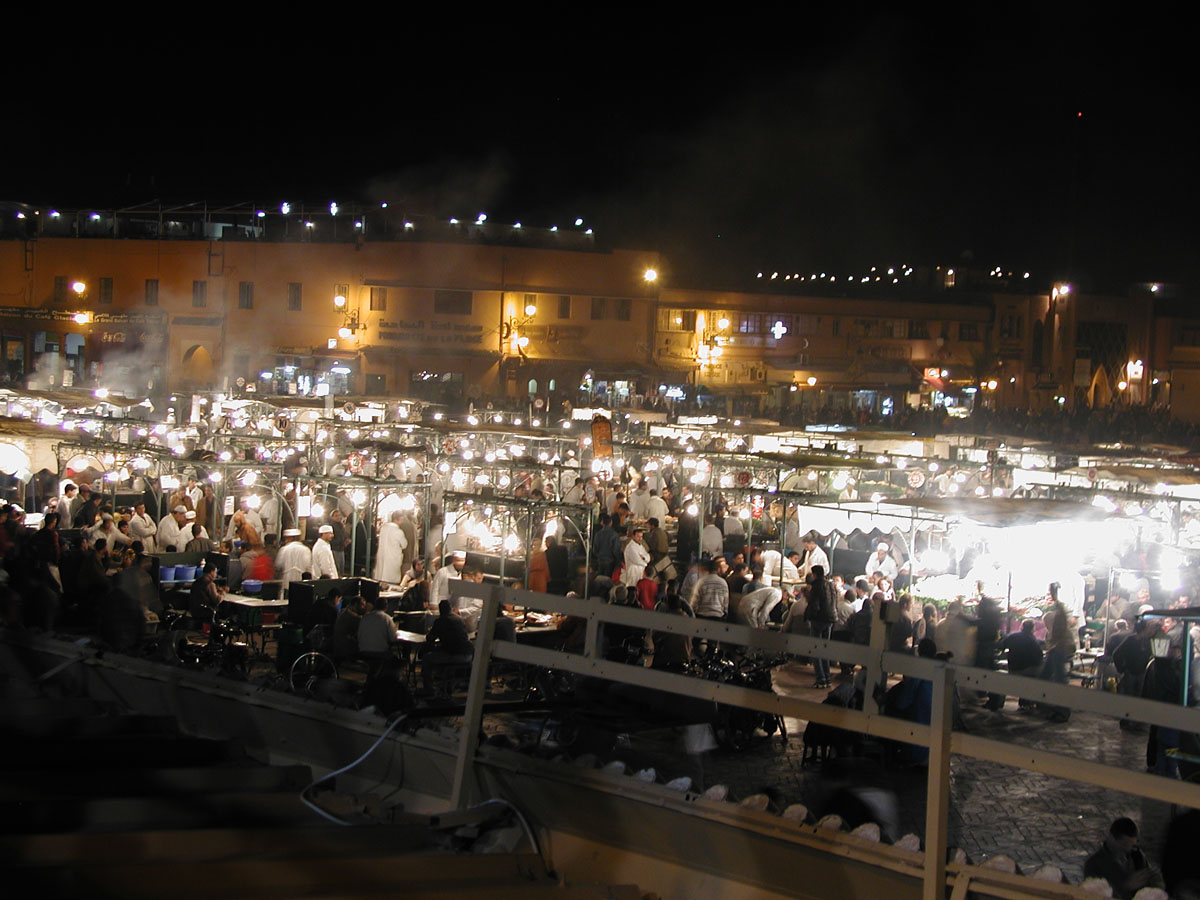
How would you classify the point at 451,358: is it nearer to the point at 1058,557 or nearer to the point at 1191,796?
the point at 1058,557

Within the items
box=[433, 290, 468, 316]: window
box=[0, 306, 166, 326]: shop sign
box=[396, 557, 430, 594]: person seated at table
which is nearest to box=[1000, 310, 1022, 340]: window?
box=[433, 290, 468, 316]: window

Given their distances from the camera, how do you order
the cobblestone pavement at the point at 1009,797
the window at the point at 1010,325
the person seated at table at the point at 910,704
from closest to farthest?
the cobblestone pavement at the point at 1009,797 < the person seated at table at the point at 910,704 < the window at the point at 1010,325

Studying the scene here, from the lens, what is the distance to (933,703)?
11.1 feet

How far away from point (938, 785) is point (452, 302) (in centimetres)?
4405

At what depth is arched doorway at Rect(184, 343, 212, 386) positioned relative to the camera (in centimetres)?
4791

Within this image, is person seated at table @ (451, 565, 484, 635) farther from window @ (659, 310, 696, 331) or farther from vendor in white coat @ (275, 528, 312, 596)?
window @ (659, 310, 696, 331)

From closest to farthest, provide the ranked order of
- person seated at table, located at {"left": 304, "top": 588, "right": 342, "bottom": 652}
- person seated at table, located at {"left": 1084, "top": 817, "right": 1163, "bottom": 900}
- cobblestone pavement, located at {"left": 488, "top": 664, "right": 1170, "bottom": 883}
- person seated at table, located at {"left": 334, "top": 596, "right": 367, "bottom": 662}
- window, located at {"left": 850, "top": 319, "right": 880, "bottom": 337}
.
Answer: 1. person seated at table, located at {"left": 1084, "top": 817, "right": 1163, "bottom": 900}
2. cobblestone pavement, located at {"left": 488, "top": 664, "right": 1170, "bottom": 883}
3. person seated at table, located at {"left": 334, "top": 596, "right": 367, "bottom": 662}
4. person seated at table, located at {"left": 304, "top": 588, "right": 342, "bottom": 652}
5. window, located at {"left": 850, "top": 319, "right": 880, "bottom": 337}

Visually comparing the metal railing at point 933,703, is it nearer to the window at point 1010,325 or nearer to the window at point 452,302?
the window at point 452,302

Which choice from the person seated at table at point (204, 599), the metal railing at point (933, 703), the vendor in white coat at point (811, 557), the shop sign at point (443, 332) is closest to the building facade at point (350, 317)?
the shop sign at point (443, 332)

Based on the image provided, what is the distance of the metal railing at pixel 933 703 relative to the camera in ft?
9.95

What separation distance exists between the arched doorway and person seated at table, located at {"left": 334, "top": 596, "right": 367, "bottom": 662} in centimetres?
3871

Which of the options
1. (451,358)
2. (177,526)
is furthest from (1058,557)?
(451,358)

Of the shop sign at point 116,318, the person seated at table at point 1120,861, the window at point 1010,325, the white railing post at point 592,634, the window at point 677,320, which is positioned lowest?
the person seated at table at point 1120,861

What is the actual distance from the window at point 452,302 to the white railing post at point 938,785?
43.8 metres
